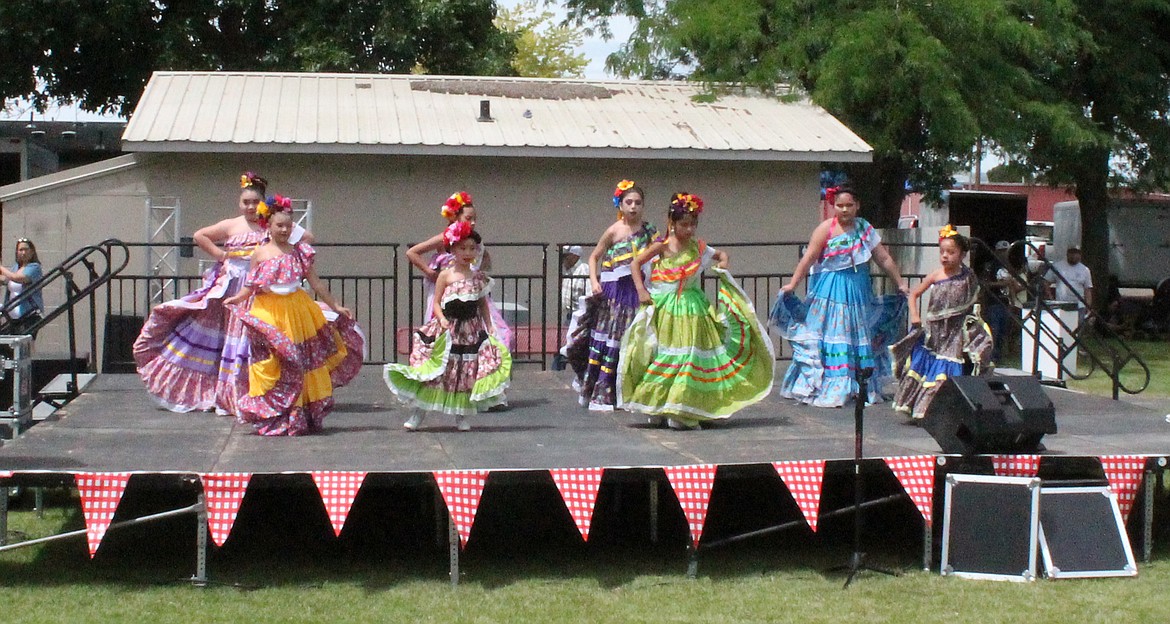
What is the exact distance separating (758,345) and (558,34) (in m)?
30.5

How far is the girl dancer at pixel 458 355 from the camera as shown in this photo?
823 cm

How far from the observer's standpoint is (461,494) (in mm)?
6723

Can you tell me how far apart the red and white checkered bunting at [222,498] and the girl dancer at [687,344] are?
257 centimetres

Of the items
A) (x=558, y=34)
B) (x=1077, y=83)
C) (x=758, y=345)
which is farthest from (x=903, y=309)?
(x=558, y=34)

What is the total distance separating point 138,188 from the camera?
15258mm

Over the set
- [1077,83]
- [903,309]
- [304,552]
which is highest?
[1077,83]

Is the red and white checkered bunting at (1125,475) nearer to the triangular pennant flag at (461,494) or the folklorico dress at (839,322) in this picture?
the folklorico dress at (839,322)

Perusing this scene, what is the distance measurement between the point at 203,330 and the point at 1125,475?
5.67 m

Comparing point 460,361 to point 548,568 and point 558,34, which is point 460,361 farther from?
point 558,34

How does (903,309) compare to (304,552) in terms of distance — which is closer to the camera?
(304,552)

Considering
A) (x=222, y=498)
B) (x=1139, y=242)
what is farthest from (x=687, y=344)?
(x=1139, y=242)

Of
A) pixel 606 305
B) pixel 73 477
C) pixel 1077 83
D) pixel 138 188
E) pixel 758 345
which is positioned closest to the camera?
pixel 73 477

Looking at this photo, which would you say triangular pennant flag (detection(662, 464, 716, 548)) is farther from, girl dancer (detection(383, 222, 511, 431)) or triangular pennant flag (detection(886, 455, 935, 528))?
girl dancer (detection(383, 222, 511, 431))

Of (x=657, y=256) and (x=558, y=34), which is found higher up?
(x=558, y=34)
